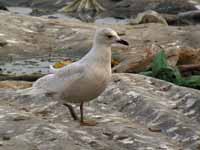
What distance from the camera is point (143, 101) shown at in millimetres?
8500

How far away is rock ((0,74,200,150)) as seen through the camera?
23.4 feet

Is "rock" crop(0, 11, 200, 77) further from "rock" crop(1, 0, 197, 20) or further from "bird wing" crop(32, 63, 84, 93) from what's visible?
"rock" crop(1, 0, 197, 20)

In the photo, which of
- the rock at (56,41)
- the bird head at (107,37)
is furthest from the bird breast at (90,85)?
the rock at (56,41)

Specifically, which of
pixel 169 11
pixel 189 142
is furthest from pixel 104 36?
pixel 169 11

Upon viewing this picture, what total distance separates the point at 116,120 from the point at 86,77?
705 millimetres

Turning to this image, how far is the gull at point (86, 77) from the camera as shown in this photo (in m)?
7.63

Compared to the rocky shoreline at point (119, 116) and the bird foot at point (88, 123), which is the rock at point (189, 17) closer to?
the rocky shoreline at point (119, 116)

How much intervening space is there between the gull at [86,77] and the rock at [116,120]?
303 millimetres

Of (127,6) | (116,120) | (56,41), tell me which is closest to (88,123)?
(116,120)

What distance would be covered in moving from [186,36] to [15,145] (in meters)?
10.1

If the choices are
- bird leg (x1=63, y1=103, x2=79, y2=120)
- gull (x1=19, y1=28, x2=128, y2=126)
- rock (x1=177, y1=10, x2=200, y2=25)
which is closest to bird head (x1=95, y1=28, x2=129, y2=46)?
gull (x1=19, y1=28, x2=128, y2=126)

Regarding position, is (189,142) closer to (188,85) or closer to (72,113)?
(72,113)

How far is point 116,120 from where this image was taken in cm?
802

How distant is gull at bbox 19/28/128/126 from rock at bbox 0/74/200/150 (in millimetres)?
303
